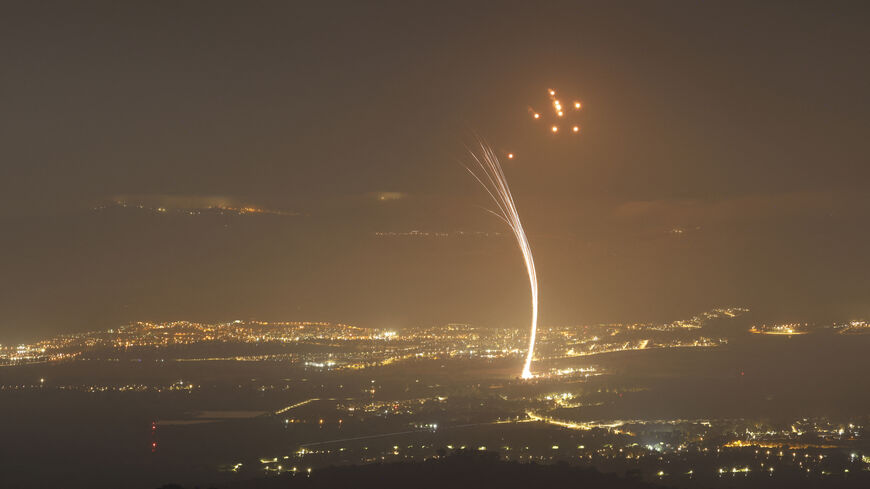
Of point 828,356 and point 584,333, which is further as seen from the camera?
point 584,333

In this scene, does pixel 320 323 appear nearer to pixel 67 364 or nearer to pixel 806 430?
pixel 67 364

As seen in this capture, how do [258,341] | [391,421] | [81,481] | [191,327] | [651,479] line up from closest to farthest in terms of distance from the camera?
[651,479] < [81,481] < [391,421] < [258,341] < [191,327]

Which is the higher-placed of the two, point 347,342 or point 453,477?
point 347,342

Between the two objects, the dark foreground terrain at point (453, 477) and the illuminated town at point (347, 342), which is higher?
the illuminated town at point (347, 342)

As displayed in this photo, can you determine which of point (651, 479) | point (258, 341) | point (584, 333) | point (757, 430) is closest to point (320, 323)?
point (258, 341)

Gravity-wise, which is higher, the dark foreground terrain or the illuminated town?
the illuminated town

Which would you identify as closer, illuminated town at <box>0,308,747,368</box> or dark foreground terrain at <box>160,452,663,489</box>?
dark foreground terrain at <box>160,452,663,489</box>

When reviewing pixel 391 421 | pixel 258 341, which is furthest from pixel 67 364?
pixel 391 421

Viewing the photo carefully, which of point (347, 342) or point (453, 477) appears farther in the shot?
point (347, 342)

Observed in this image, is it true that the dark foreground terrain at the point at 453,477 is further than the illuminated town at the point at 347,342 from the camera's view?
No

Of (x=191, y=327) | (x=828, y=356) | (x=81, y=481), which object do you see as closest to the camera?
(x=81, y=481)
